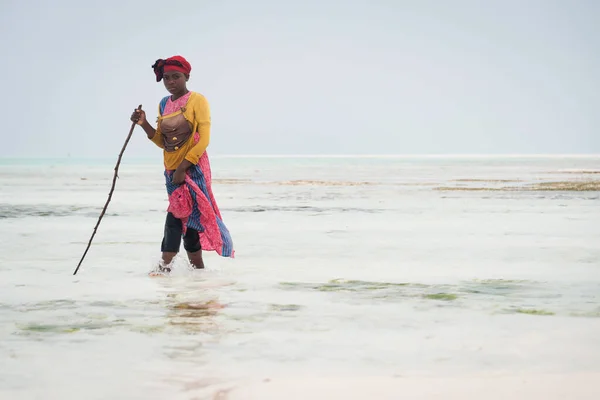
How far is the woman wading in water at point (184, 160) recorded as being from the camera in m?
6.58

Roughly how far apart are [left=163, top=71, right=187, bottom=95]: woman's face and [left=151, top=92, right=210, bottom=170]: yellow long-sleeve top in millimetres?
102

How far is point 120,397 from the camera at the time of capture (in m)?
3.48

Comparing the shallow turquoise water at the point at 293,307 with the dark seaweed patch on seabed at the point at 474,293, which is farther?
the dark seaweed patch on seabed at the point at 474,293

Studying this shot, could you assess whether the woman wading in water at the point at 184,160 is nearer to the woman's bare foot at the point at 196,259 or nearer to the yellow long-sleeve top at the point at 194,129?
the yellow long-sleeve top at the point at 194,129

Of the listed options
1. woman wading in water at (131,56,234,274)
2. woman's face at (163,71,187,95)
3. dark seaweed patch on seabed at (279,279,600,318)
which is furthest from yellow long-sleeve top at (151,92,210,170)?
dark seaweed patch on seabed at (279,279,600,318)

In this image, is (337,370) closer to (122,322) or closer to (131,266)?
(122,322)

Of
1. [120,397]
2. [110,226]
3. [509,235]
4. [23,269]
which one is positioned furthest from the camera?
[110,226]

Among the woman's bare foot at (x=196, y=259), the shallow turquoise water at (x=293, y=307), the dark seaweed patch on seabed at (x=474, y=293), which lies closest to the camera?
the shallow turquoise water at (x=293, y=307)

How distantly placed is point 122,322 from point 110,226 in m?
6.77

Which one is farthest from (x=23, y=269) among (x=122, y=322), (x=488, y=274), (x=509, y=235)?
(x=509, y=235)

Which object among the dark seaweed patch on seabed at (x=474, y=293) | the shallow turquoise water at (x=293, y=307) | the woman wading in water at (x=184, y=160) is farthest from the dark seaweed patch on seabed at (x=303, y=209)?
the dark seaweed patch on seabed at (x=474, y=293)

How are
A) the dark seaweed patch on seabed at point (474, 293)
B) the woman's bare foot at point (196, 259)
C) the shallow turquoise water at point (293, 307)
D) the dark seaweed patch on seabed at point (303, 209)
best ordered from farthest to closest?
the dark seaweed patch on seabed at point (303, 209)
the woman's bare foot at point (196, 259)
the dark seaweed patch on seabed at point (474, 293)
the shallow turquoise water at point (293, 307)

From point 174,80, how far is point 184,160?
0.58 metres

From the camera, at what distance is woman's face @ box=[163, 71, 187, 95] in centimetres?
660
